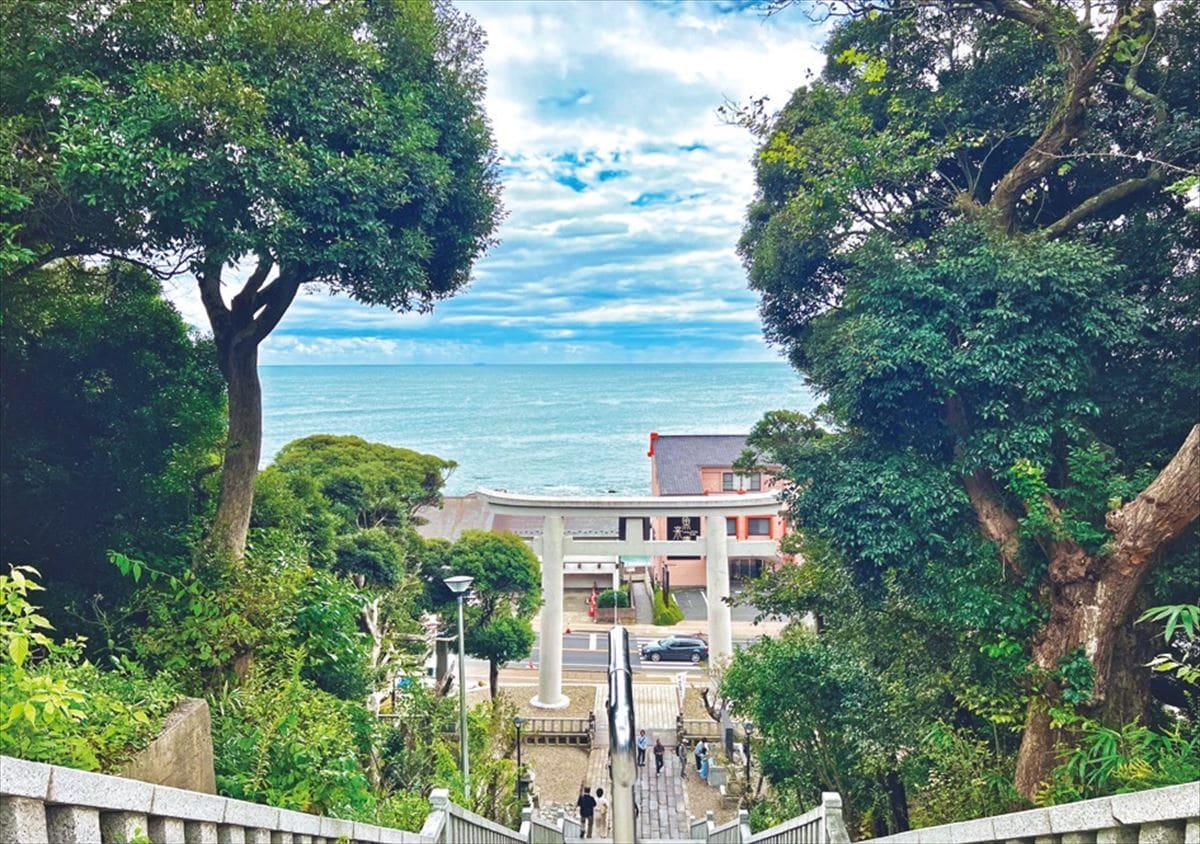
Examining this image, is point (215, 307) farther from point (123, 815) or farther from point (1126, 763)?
point (1126, 763)

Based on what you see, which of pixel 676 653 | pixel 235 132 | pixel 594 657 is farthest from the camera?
pixel 594 657

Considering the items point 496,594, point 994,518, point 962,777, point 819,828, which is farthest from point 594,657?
point 994,518

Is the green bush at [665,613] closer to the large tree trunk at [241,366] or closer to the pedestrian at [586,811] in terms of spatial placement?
the pedestrian at [586,811]

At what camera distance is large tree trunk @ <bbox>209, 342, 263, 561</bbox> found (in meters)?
6.79

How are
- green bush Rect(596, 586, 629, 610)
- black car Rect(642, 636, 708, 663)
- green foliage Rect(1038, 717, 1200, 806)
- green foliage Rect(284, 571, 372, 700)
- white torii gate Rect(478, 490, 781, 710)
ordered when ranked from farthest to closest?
1. green bush Rect(596, 586, 629, 610)
2. black car Rect(642, 636, 708, 663)
3. white torii gate Rect(478, 490, 781, 710)
4. green foliage Rect(284, 571, 372, 700)
5. green foliage Rect(1038, 717, 1200, 806)

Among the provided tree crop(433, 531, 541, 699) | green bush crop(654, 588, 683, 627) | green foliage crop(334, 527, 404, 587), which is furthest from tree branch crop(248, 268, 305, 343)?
green bush crop(654, 588, 683, 627)

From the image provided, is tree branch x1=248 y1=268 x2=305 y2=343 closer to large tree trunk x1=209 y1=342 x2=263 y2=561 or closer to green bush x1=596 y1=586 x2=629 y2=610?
large tree trunk x1=209 y1=342 x2=263 y2=561

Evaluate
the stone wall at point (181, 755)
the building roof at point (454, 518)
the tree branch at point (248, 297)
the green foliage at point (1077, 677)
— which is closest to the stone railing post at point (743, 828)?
the green foliage at point (1077, 677)

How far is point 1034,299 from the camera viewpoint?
6.20 metres

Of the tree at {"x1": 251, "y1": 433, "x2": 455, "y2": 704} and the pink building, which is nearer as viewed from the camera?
the tree at {"x1": 251, "y1": 433, "x2": 455, "y2": 704}

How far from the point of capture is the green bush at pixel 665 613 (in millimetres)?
27347

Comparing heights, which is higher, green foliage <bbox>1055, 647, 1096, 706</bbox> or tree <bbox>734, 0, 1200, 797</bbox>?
tree <bbox>734, 0, 1200, 797</bbox>

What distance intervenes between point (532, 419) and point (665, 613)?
67653mm

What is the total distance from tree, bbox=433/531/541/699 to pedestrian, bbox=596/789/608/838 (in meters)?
3.82
